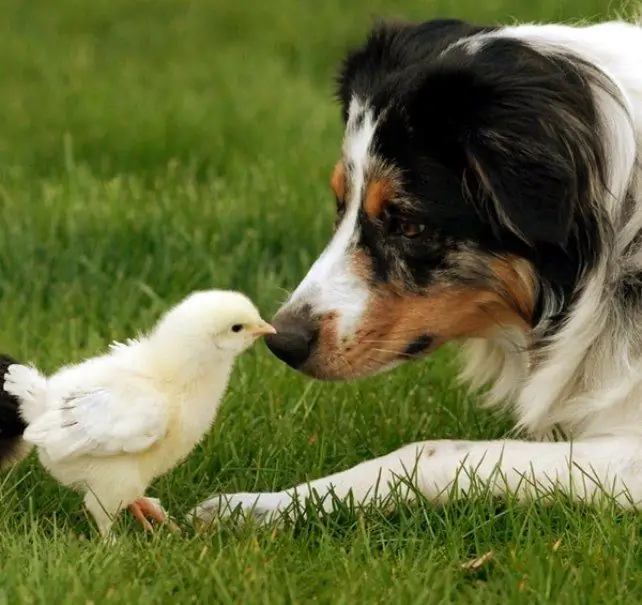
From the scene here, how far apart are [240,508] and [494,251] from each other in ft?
3.27

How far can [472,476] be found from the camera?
136 inches

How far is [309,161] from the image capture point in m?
6.98

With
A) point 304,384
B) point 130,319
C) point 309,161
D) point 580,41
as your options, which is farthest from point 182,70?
point 580,41

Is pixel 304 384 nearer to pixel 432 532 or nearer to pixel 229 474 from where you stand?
pixel 229 474

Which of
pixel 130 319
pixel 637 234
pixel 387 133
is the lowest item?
pixel 130 319

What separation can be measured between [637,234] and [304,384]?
1388 millimetres

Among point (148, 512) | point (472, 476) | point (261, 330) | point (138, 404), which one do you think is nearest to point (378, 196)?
point (261, 330)

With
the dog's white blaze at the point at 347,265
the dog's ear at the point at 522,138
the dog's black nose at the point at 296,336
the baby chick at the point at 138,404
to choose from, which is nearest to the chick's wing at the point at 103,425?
the baby chick at the point at 138,404

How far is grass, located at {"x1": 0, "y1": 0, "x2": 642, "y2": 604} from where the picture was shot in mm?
3041

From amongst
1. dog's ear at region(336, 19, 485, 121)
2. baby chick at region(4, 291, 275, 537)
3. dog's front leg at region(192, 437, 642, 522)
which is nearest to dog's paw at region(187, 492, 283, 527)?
dog's front leg at region(192, 437, 642, 522)

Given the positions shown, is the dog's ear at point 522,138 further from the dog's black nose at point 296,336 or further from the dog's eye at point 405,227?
the dog's black nose at point 296,336

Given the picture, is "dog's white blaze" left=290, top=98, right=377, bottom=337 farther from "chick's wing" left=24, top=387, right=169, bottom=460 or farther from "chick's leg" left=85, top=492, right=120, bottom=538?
"chick's leg" left=85, top=492, right=120, bottom=538

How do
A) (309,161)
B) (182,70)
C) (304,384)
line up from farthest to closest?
(182,70), (309,161), (304,384)

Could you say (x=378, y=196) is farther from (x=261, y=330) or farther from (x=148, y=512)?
(x=148, y=512)
